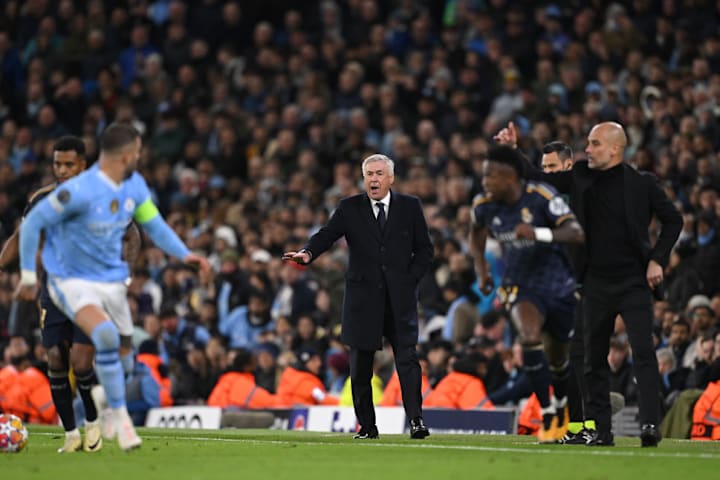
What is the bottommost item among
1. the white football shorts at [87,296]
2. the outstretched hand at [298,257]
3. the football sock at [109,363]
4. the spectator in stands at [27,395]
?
the spectator in stands at [27,395]

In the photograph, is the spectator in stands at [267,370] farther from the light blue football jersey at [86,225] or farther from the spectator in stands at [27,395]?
the light blue football jersey at [86,225]

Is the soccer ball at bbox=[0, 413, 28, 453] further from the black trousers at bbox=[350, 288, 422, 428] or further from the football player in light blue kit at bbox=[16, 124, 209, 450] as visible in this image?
the black trousers at bbox=[350, 288, 422, 428]

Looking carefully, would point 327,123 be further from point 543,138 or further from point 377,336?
point 377,336

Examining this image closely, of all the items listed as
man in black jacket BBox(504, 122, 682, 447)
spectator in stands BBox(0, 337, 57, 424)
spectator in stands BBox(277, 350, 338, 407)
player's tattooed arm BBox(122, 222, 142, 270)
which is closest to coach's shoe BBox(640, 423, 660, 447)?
man in black jacket BBox(504, 122, 682, 447)

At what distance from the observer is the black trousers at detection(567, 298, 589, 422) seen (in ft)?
38.6

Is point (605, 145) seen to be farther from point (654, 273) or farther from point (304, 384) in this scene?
point (304, 384)

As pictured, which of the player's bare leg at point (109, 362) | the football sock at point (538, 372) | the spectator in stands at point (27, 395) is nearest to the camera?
the player's bare leg at point (109, 362)

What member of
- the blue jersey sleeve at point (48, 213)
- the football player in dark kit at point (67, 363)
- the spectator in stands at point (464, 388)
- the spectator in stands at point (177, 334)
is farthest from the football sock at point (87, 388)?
the spectator in stands at point (177, 334)

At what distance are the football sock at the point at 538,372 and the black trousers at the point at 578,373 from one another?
1.75 feet

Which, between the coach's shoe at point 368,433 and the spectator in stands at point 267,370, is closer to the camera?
the coach's shoe at point 368,433

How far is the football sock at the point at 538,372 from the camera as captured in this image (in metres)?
11.0

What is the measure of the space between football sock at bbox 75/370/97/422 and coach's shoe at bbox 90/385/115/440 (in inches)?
22.3

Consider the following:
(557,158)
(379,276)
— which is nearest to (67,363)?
(379,276)

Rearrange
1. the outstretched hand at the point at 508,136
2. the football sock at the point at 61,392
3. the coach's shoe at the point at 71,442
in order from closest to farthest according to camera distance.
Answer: the coach's shoe at the point at 71,442
the football sock at the point at 61,392
the outstretched hand at the point at 508,136
